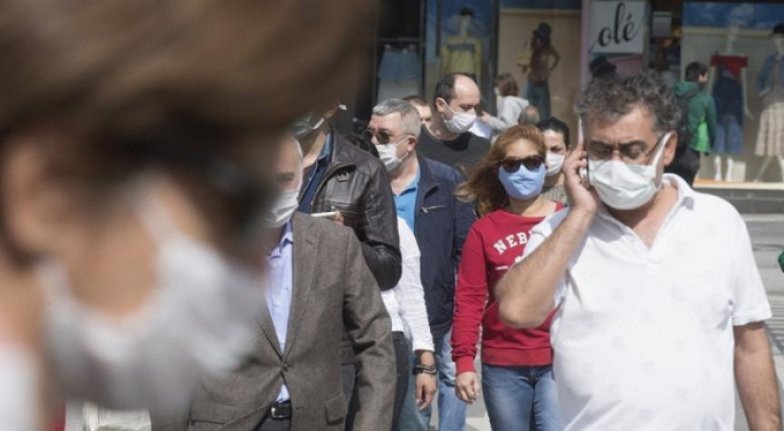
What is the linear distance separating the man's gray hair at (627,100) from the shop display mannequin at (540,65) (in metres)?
18.8

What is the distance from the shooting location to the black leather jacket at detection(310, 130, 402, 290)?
6.48m

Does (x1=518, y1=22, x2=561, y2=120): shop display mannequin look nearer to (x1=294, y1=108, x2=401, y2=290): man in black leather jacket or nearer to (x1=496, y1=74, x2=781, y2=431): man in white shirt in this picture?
(x1=294, y1=108, x2=401, y2=290): man in black leather jacket

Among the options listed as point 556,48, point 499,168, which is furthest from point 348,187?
point 556,48

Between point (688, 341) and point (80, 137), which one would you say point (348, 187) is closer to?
point (688, 341)

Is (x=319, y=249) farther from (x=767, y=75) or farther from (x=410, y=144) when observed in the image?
(x=767, y=75)

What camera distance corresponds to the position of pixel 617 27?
922 inches

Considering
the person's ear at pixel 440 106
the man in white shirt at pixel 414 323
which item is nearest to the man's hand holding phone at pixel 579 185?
the man in white shirt at pixel 414 323

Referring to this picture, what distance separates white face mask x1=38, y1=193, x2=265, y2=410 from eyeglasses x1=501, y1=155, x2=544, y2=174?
6.40 meters

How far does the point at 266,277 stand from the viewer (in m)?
1.30

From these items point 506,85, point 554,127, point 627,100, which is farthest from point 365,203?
point 506,85

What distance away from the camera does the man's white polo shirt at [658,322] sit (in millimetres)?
4402

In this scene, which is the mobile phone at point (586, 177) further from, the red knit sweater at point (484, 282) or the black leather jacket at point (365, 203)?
the red knit sweater at point (484, 282)

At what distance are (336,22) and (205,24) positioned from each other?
0.34 feet

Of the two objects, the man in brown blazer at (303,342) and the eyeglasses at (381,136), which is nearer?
the man in brown blazer at (303,342)
